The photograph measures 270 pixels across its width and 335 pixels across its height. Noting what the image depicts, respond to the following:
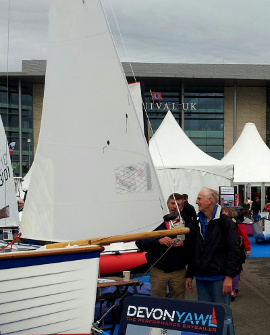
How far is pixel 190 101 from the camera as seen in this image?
55688 mm

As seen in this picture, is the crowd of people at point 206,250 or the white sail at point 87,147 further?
the white sail at point 87,147

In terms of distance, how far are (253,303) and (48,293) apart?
4364mm

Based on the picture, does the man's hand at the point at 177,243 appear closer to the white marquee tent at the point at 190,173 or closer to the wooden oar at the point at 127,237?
the wooden oar at the point at 127,237

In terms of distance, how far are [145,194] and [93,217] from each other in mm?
593

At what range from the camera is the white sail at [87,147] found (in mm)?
5176

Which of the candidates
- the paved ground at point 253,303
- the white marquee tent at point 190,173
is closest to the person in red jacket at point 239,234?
the paved ground at point 253,303

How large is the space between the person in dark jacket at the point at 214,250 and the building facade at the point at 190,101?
48.0 meters

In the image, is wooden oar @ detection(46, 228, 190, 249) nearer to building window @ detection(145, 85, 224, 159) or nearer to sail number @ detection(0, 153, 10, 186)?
sail number @ detection(0, 153, 10, 186)

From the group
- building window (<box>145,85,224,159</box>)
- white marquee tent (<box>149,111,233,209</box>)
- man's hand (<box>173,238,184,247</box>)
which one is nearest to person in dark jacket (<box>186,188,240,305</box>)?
man's hand (<box>173,238,184,247</box>)

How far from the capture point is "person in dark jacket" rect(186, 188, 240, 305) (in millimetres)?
4707

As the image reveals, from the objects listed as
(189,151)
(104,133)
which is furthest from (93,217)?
(189,151)

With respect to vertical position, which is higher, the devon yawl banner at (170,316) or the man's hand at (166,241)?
the man's hand at (166,241)

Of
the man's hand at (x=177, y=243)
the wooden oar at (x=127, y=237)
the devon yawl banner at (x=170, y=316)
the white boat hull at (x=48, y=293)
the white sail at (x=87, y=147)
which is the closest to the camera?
the devon yawl banner at (x=170, y=316)

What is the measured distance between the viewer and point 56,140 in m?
5.40
